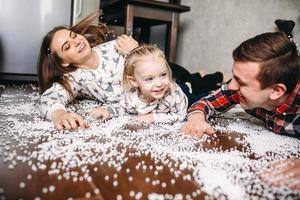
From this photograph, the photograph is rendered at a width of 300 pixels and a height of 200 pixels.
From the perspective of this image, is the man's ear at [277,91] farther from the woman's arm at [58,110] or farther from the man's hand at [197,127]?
the woman's arm at [58,110]

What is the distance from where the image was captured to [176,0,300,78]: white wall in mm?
2158

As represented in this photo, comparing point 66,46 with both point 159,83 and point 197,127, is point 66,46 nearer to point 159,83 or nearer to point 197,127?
point 159,83

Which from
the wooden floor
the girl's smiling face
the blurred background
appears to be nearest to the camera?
the wooden floor

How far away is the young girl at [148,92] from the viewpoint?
1.33 metres

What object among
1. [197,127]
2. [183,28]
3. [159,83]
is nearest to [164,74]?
[159,83]

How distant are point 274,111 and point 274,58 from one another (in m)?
0.27

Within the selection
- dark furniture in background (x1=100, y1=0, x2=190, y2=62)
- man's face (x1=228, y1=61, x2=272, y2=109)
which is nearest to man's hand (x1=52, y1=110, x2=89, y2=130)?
man's face (x1=228, y1=61, x2=272, y2=109)

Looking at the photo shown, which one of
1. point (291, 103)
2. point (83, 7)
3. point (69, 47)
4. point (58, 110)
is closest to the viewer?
point (291, 103)

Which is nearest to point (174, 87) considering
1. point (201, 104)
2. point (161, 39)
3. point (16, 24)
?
point (201, 104)

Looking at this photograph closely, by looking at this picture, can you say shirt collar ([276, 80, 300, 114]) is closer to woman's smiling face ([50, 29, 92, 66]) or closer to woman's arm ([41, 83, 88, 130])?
woman's arm ([41, 83, 88, 130])

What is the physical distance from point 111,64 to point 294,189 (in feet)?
3.93

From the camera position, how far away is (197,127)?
1204mm

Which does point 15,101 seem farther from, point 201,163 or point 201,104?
point 201,163

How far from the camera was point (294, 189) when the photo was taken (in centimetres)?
70
